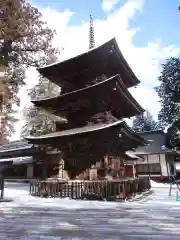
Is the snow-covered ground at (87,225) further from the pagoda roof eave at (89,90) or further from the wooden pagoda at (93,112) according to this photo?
the pagoda roof eave at (89,90)

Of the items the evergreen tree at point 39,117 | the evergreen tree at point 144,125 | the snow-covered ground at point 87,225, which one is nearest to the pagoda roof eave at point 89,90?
the snow-covered ground at point 87,225

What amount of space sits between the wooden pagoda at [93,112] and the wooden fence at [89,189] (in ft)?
5.33

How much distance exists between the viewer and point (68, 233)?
222 inches

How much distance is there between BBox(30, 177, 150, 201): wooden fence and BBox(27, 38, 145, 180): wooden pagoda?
1.62 metres

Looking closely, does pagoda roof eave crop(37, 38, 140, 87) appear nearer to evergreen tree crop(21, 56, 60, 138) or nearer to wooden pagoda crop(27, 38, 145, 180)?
wooden pagoda crop(27, 38, 145, 180)

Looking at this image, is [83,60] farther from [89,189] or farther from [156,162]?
[156,162]

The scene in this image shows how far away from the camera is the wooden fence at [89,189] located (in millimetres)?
12227

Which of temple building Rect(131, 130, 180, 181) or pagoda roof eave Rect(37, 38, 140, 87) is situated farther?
temple building Rect(131, 130, 180, 181)

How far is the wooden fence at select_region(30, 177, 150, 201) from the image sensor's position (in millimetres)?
12227

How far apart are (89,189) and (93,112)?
17.7ft

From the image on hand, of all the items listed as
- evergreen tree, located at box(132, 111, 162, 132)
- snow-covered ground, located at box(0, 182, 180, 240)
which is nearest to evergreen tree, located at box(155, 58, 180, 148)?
evergreen tree, located at box(132, 111, 162, 132)

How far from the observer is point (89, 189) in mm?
12562

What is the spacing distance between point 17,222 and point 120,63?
13.4 m

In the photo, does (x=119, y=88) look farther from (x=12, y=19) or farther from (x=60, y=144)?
(x=12, y=19)
